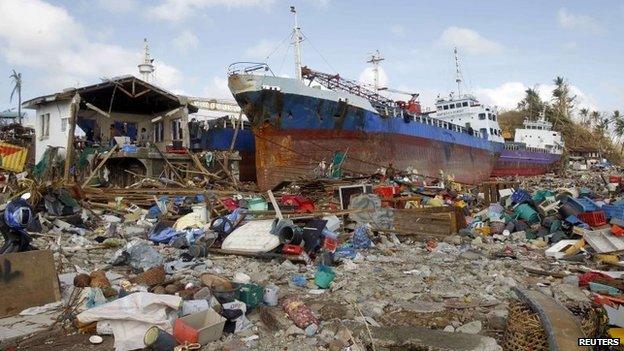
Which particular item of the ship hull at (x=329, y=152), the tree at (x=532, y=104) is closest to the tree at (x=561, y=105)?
the tree at (x=532, y=104)

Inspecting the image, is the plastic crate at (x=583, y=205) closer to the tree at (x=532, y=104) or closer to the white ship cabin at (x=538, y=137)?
the white ship cabin at (x=538, y=137)

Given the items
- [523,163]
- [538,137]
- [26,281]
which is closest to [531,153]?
[523,163]

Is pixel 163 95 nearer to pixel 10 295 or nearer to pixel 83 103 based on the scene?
pixel 83 103

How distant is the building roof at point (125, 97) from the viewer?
17.9 meters

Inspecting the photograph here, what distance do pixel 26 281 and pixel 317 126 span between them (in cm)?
1476

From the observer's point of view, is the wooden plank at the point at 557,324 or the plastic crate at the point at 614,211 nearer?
the wooden plank at the point at 557,324

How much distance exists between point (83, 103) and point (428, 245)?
16.3 metres

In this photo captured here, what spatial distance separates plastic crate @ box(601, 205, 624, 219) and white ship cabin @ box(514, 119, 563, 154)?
3833cm

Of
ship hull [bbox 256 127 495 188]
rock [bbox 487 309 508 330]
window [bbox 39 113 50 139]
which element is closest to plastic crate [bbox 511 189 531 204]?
rock [bbox 487 309 508 330]

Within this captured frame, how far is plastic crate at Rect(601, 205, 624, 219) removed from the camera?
9.16 metres

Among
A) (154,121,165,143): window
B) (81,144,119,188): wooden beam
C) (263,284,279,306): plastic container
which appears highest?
(154,121,165,143): window

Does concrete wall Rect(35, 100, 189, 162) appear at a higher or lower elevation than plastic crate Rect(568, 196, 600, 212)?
higher

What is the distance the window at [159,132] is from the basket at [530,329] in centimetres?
1972

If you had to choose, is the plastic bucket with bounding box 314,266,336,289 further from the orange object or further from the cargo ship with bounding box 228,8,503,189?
the cargo ship with bounding box 228,8,503,189
